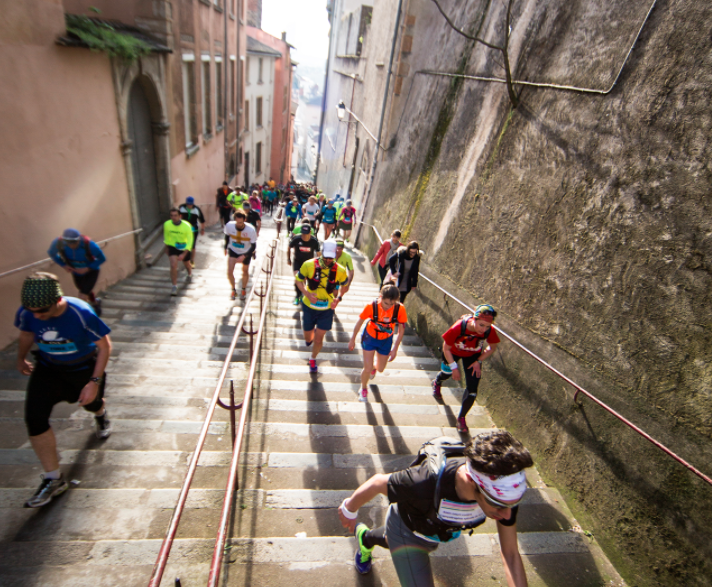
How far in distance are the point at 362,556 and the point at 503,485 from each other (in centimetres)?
140

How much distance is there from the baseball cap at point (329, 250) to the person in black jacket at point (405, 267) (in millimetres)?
1813

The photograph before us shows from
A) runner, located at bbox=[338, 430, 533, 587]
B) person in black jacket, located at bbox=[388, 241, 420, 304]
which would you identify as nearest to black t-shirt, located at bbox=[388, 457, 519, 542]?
runner, located at bbox=[338, 430, 533, 587]

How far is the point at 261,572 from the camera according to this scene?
270cm

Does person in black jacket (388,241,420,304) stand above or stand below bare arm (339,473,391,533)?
below

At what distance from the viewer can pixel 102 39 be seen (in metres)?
6.87

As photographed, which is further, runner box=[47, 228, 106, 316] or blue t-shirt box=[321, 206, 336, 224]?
blue t-shirt box=[321, 206, 336, 224]

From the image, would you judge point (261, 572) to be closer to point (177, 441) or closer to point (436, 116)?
point (177, 441)

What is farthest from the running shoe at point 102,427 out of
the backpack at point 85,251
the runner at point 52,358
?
the backpack at point 85,251

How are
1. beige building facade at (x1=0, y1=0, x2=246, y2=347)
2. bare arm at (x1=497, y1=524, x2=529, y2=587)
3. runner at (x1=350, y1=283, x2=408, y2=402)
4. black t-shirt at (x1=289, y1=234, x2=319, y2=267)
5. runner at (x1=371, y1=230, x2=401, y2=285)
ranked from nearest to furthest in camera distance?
1. bare arm at (x1=497, y1=524, x2=529, y2=587)
2. runner at (x1=350, y1=283, x2=408, y2=402)
3. beige building facade at (x1=0, y1=0, x2=246, y2=347)
4. black t-shirt at (x1=289, y1=234, x2=319, y2=267)
5. runner at (x1=371, y1=230, x2=401, y2=285)

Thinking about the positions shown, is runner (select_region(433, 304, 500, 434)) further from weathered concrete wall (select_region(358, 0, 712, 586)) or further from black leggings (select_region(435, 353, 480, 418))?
weathered concrete wall (select_region(358, 0, 712, 586))

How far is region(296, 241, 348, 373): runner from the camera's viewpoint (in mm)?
5211

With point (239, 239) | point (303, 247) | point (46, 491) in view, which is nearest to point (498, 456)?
point (46, 491)

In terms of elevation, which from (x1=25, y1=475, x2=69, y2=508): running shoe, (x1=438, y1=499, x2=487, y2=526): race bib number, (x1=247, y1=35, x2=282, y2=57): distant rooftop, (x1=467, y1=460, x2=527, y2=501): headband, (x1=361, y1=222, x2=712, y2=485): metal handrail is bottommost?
(x1=25, y1=475, x2=69, y2=508): running shoe

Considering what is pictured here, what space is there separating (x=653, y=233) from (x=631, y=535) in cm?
242
